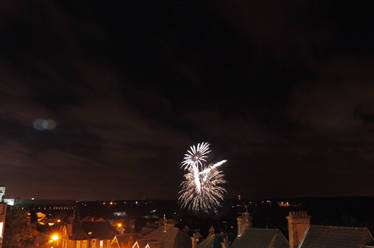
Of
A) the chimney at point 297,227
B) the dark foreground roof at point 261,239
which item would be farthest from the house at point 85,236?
the chimney at point 297,227

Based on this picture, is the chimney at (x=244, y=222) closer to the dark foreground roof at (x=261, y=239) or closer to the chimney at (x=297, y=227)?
the dark foreground roof at (x=261, y=239)

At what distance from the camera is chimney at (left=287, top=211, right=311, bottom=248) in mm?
30969

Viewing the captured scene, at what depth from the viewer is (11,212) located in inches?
2244

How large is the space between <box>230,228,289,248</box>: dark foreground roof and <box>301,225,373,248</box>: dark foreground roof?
13.7 ft

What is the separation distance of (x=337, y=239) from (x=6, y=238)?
49096mm

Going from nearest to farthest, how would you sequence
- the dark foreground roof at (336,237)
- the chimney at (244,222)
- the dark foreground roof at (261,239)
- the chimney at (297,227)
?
the dark foreground roof at (336,237) → the chimney at (297,227) → the dark foreground roof at (261,239) → the chimney at (244,222)

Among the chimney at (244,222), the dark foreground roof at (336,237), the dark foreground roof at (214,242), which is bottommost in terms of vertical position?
the dark foreground roof at (214,242)

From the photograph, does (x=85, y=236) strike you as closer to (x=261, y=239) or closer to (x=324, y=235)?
(x=261, y=239)

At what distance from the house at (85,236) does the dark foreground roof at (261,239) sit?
39.8 m

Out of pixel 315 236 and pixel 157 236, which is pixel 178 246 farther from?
pixel 315 236

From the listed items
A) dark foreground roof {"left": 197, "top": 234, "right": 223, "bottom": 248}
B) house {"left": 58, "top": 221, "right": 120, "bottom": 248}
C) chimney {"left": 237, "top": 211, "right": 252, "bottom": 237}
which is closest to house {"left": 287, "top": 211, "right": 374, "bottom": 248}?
chimney {"left": 237, "top": 211, "right": 252, "bottom": 237}

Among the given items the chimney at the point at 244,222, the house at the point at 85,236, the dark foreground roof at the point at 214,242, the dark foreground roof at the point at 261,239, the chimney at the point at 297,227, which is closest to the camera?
the chimney at the point at 297,227

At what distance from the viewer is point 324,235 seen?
1161 inches

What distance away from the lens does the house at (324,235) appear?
26719mm
